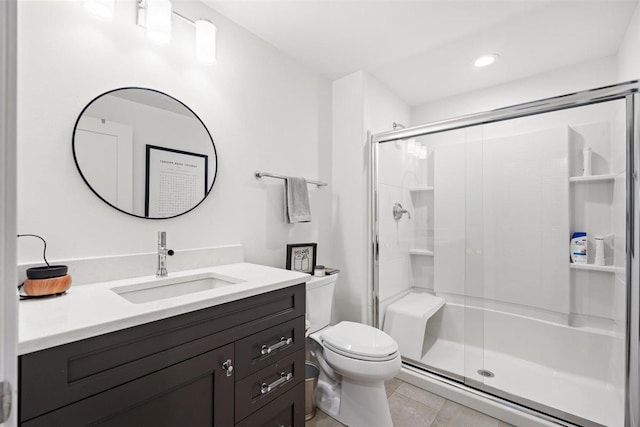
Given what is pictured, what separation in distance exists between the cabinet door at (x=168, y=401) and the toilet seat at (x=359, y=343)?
0.71 metres

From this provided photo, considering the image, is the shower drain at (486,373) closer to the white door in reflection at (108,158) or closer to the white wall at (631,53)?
the white wall at (631,53)

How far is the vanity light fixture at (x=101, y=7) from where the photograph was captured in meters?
1.14

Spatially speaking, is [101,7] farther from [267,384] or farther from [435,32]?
[435,32]

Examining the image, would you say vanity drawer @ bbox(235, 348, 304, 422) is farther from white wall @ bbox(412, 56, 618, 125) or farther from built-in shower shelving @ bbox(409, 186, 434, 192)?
white wall @ bbox(412, 56, 618, 125)

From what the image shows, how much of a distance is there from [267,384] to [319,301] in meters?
0.68

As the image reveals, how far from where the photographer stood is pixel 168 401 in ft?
2.83

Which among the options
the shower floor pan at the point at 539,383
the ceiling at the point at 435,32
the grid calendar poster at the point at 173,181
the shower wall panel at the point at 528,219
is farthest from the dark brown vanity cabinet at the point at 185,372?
the shower wall panel at the point at 528,219

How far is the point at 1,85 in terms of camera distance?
0.39 meters

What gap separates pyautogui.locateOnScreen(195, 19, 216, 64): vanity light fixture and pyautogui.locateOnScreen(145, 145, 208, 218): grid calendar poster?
503 mm

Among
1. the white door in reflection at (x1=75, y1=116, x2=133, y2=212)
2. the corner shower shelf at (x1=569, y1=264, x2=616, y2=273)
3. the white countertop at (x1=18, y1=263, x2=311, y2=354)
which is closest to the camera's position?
the white countertop at (x1=18, y1=263, x2=311, y2=354)

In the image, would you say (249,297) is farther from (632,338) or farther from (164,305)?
(632,338)

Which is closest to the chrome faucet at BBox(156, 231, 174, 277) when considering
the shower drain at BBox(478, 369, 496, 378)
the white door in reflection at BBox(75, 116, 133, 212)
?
the white door in reflection at BBox(75, 116, 133, 212)

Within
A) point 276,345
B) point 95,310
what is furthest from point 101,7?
point 276,345

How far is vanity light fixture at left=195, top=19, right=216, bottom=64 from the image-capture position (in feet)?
4.75
